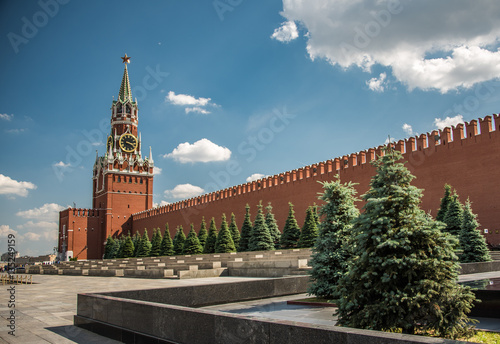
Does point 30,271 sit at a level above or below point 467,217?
below

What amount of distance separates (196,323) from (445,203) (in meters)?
14.4

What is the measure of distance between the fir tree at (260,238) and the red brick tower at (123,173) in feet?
98.1

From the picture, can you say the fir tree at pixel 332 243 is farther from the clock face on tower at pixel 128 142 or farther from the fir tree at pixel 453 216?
the clock face on tower at pixel 128 142

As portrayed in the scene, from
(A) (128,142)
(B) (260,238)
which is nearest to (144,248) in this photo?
(B) (260,238)

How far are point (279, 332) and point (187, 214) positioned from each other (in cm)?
3302

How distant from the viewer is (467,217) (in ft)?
40.6

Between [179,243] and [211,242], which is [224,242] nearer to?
[211,242]

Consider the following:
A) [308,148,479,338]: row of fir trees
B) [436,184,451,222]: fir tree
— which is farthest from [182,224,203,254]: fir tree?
[308,148,479,338]: row of fir trees

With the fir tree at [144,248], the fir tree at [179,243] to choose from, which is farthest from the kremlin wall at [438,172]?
the fir tree at [144,248]

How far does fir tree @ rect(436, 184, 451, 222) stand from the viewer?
15.4m

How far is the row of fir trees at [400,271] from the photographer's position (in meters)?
3.55

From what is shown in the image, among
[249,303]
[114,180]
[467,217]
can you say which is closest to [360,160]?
[467,217]

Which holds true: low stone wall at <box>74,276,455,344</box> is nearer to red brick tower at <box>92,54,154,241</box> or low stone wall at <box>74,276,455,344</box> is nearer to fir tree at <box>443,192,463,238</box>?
fir tree at <box>443,192,463,238</box>

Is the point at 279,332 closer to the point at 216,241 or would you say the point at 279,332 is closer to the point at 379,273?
the point at 379,273
